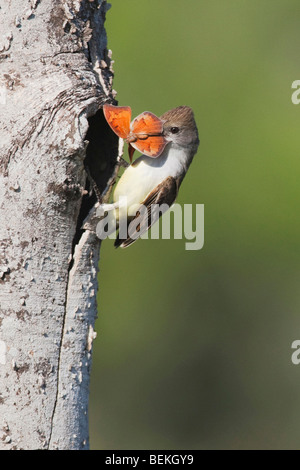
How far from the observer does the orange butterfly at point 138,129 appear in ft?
12.3

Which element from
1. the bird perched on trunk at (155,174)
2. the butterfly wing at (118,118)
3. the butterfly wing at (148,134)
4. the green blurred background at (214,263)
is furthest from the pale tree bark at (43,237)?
the green blurred background at (214,263)

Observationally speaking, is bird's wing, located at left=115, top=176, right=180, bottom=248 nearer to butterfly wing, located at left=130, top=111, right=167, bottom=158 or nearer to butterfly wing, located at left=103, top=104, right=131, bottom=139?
butterfly wing, located at left=130, top=111, right=167, bottom=158

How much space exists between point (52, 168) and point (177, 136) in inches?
55.6

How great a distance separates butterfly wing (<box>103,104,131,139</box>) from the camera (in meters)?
3.70

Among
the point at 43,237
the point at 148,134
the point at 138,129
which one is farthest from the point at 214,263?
the point at 43,237

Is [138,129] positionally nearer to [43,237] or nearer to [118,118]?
[118,118]

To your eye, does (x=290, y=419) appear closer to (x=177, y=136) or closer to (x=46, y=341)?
(x=177, y=136)

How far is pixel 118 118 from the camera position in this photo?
3.79m

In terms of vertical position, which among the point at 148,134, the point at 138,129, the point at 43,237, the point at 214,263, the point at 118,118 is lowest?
the point at 43,237

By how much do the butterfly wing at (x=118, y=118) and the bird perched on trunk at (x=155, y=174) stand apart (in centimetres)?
44

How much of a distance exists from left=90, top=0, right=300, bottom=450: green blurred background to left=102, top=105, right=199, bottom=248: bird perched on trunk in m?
1.50

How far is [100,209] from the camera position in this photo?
368 centimetres

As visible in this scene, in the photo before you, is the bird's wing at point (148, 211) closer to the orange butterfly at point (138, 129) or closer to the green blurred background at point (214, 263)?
the orange butterfly at point (138, 129)

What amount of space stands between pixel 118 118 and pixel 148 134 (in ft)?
1.59
